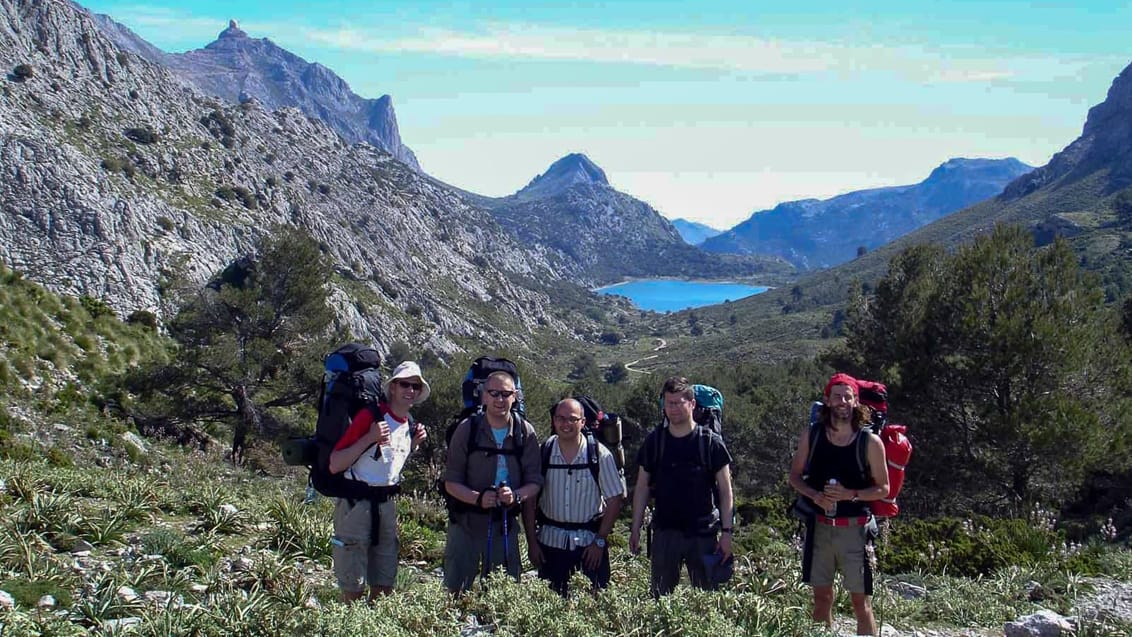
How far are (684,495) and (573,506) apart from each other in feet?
2.47

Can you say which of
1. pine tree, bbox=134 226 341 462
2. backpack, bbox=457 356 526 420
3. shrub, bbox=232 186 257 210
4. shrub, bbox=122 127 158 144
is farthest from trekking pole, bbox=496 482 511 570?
shrub, bbox=232 186 257 210

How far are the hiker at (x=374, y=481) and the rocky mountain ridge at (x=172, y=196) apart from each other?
2956cm

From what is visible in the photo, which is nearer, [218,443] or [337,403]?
[337,403]

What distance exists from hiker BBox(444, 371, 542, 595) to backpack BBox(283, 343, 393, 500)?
62 cm

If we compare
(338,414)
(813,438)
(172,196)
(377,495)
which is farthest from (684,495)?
(172,196)

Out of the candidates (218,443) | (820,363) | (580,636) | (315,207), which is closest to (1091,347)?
(820,363)

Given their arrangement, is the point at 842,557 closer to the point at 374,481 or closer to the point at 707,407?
the point at 707,407

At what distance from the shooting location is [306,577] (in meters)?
5.54

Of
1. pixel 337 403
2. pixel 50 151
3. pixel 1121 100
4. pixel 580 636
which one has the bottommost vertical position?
pixel 580 636

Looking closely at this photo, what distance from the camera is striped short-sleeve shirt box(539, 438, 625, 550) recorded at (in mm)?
4656

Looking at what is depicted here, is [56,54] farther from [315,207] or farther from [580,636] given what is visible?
[580,636]

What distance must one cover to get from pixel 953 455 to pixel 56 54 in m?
56.4

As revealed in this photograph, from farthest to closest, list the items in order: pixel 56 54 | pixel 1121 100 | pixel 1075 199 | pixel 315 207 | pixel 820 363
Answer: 1. pixel 1121 100
2. pixel 1075 199
3. pixel 315 207
4. pixel 56 54
5. pixel 820 363

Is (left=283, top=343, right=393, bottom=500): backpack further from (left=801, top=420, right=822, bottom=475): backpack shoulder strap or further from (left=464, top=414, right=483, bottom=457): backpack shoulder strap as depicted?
(left=801, top=420, right=822, bottom=475): backpack shoulder strap
